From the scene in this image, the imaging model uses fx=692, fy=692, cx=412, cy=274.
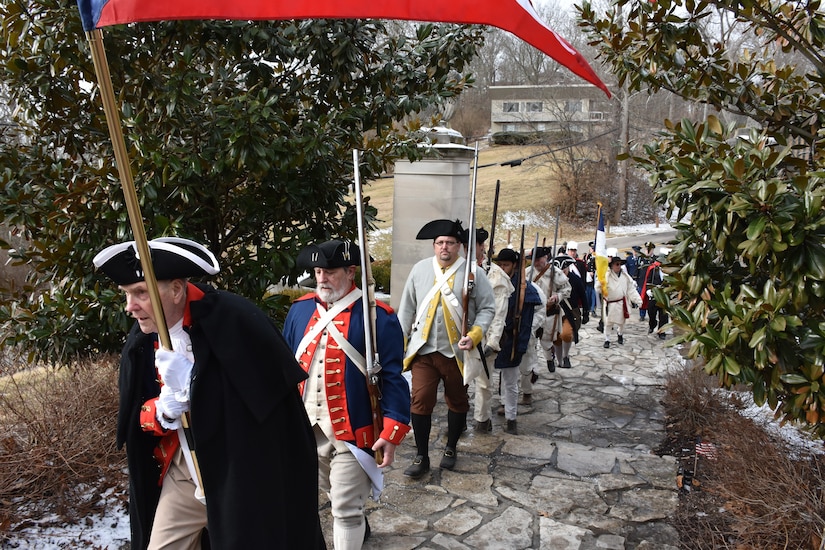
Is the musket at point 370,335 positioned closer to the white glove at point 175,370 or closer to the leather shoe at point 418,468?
the white glove at point 175,370

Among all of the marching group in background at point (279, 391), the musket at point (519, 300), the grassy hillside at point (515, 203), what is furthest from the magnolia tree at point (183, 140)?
the grassy hillside at point (515, 203)

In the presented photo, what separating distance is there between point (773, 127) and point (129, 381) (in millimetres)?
4790

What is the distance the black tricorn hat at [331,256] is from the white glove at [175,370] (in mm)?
1260

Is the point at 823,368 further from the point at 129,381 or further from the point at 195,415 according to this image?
the point at 129,381

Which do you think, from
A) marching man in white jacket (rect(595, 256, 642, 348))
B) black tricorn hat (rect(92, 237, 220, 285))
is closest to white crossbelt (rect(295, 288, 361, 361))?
black tricorn hat (rect(92, 237, 220, 285))

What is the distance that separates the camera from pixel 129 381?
3.02m

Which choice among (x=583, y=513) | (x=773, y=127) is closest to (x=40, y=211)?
(x=583, y=513)

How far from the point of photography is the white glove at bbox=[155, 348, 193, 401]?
2789 millimetres

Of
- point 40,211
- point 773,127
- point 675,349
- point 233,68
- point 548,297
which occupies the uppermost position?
point 233,68

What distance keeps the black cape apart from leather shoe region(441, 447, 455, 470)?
3184 millimetres

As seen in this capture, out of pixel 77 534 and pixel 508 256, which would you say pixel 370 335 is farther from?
pixel 508 256

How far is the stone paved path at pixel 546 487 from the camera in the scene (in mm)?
4984

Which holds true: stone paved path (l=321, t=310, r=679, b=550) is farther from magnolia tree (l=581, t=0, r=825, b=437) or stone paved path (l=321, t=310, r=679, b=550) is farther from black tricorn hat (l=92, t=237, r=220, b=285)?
black tricorn hat (l=92, t=237, r=220, b=285)

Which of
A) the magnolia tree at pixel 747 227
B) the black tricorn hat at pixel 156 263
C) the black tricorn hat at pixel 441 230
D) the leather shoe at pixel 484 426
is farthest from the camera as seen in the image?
the leather shoe at pixel 484 426
